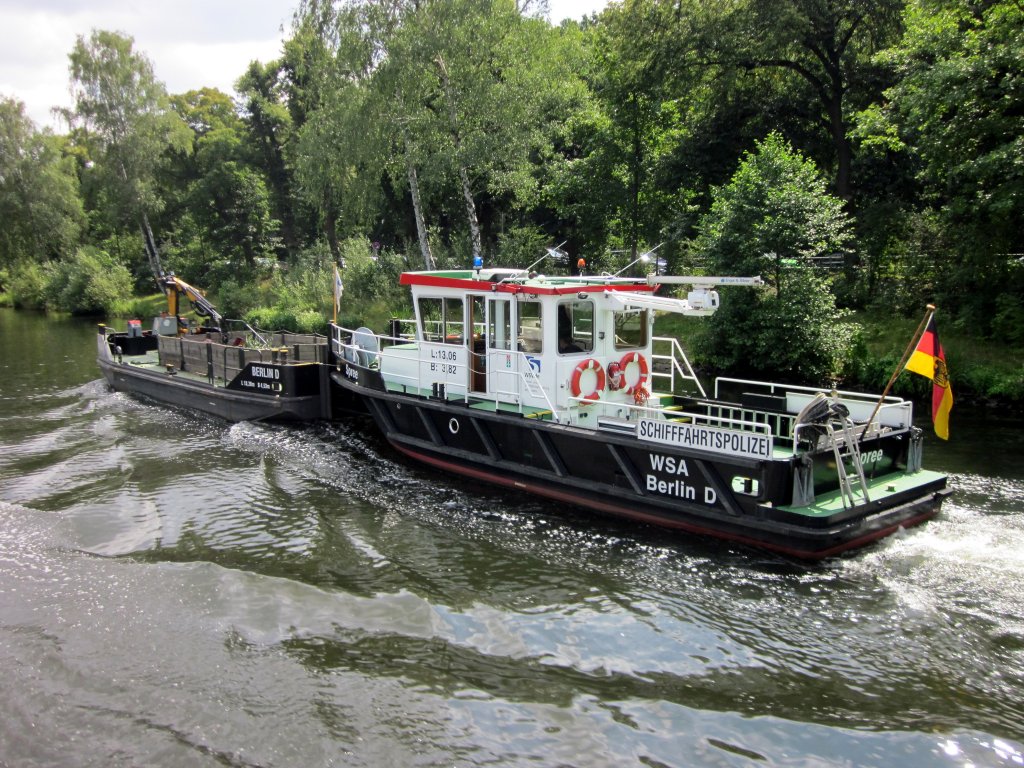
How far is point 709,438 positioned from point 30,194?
174ft

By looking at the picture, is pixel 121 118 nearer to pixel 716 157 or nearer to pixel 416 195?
pixel 416 195

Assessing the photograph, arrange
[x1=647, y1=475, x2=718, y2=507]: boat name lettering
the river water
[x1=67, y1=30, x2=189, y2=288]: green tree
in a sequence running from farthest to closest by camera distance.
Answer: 1. [x1=67, y1=30, x2=189, y2=288]: green tree
2. [x1=647, y1=475, x2=718, y2=507]: boat name lettering
3. the river water

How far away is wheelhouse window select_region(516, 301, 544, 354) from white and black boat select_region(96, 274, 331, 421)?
6486 millimetres

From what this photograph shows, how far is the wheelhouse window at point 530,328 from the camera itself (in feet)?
36.9

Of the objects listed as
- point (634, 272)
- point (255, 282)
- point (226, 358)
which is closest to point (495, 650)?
point (226, 358)

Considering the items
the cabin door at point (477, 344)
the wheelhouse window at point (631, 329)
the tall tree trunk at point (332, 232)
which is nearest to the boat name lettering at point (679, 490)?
the wheelhouse window at point (631, 329)

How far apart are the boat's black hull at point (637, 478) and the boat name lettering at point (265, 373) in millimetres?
4018

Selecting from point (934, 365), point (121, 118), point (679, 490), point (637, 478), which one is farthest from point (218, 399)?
point (121, 118)

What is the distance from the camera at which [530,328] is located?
37.3ft

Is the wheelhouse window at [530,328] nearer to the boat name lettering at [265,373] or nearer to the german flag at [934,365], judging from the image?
the german flag at [934,365]

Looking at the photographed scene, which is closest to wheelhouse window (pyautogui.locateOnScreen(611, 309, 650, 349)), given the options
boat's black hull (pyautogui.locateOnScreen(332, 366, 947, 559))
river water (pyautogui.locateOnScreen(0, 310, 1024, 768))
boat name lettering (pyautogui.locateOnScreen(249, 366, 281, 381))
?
boat's black hull (pyautogui.locateOnScreen(332, 366, 947, 559))

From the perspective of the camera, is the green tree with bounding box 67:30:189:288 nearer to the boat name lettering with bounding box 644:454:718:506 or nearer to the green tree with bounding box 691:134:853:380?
the green tree with bounding box 691:134:853:380

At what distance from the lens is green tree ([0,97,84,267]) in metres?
47.9

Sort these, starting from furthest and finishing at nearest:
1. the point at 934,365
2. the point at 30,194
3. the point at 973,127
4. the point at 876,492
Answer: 1. the point at 30,194
2. the point at 973,127
3. the point at 876,492
4. the point at 934,365
